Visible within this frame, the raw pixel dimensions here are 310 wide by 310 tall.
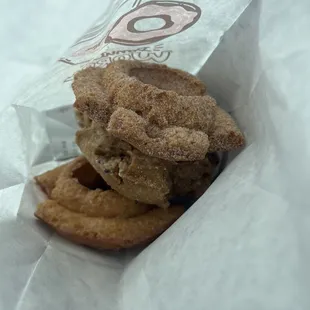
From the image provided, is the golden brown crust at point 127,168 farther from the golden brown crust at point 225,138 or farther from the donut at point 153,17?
the donut at point 153,17

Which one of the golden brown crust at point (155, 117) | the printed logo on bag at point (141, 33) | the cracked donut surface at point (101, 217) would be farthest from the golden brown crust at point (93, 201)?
the printed logo on bag at point (141, 33)

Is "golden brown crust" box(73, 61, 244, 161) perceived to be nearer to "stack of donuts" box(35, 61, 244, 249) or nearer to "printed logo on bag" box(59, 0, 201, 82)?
"stack of donuts" box(35, 61, 244, 249)

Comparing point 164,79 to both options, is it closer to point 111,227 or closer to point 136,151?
point 136,151

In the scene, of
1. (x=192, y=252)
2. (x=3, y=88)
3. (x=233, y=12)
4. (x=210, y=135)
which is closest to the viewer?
(x=192, y=252)

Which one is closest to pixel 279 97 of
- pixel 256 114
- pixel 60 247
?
pixel 256 114

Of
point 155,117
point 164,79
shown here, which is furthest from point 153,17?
point 155,117

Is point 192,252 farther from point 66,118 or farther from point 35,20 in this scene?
point 35,20
